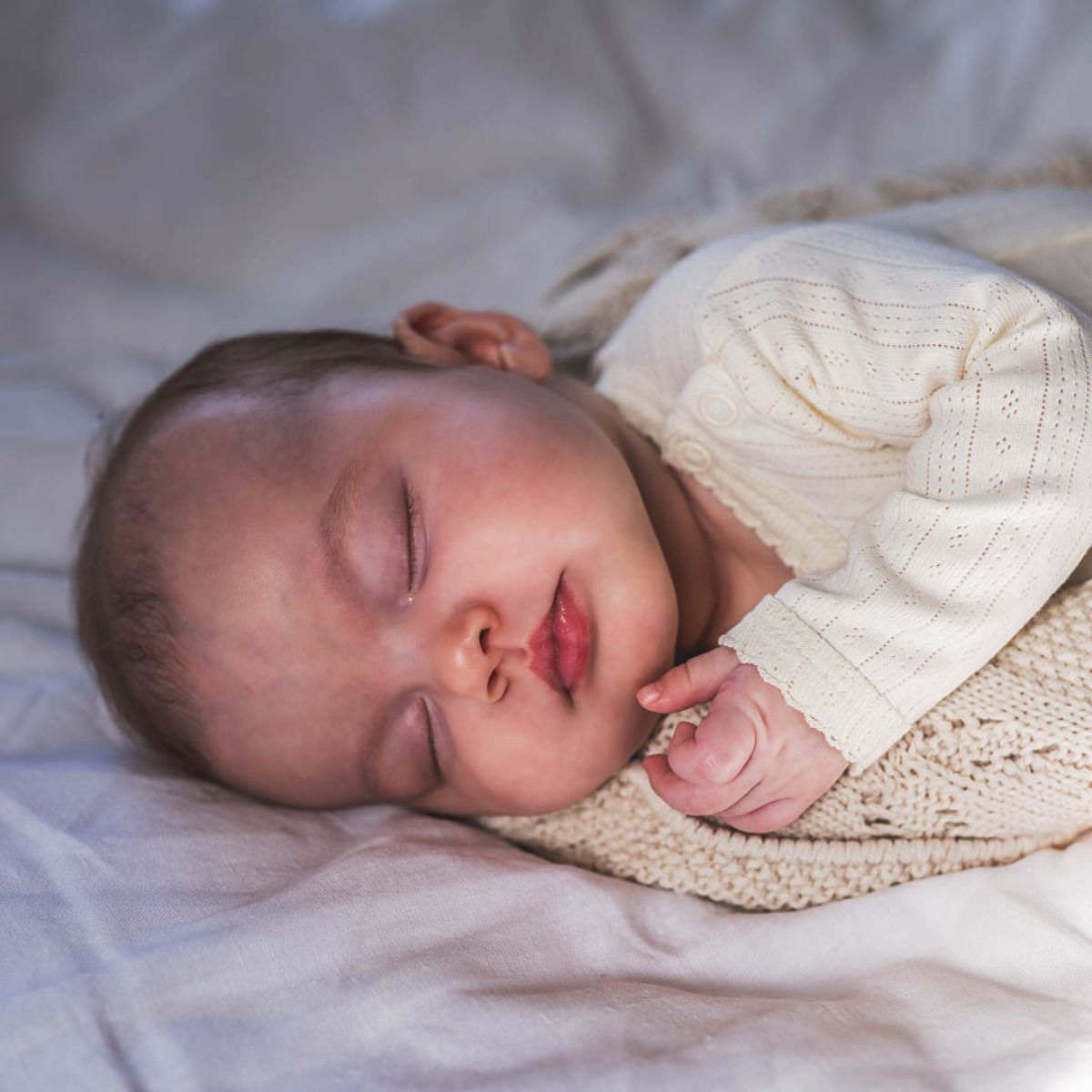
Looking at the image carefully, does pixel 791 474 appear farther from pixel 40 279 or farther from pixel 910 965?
pixel 40 279

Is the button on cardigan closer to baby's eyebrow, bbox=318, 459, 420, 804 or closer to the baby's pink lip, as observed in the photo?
the baby's pink lip

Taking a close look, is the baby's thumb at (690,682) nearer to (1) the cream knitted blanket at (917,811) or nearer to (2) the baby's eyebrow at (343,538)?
(1) the cream knitted blanket at (917,811)

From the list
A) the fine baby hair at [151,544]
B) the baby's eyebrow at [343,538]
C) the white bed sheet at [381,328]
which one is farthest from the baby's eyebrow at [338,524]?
the white bed sheet at [381,328]

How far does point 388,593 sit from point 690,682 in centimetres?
27

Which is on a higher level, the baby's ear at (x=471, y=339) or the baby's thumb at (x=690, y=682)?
the baby's ear at (x=471, y=339)

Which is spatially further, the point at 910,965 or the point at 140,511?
the point at 140,511

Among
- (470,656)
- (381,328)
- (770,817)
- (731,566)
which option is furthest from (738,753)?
(381,328)

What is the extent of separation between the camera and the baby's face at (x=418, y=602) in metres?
1.01

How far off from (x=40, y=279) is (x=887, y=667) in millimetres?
1435

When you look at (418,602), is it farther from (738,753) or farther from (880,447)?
(880,447)

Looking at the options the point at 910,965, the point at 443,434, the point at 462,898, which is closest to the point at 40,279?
the point at 443,434

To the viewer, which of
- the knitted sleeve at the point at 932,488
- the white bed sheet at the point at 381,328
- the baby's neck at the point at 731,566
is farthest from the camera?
the baby's neck at the point at 731,566

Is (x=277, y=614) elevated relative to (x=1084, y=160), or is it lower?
Answer: lower

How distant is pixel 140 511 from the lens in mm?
1101
